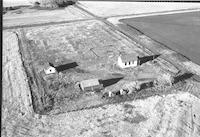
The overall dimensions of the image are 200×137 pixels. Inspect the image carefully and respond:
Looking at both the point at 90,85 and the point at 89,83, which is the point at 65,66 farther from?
the point at 90,85

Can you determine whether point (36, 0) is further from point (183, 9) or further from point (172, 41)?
point (172, 41)

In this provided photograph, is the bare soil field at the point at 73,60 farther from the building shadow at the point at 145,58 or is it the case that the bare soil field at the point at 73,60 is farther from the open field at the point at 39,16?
the open field at the point at 39,16

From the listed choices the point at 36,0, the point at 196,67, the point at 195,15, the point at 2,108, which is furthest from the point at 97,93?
the point at 36,0

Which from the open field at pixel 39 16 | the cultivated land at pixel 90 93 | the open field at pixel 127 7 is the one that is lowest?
the cultivated land at pixel 90 93

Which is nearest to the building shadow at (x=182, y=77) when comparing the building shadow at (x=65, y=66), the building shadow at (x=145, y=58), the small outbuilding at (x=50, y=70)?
the building shadow at (x=145, y=58)

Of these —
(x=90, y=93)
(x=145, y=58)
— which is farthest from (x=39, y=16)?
(x=90, y=93)

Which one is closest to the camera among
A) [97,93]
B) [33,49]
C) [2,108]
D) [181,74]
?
[2,108]
